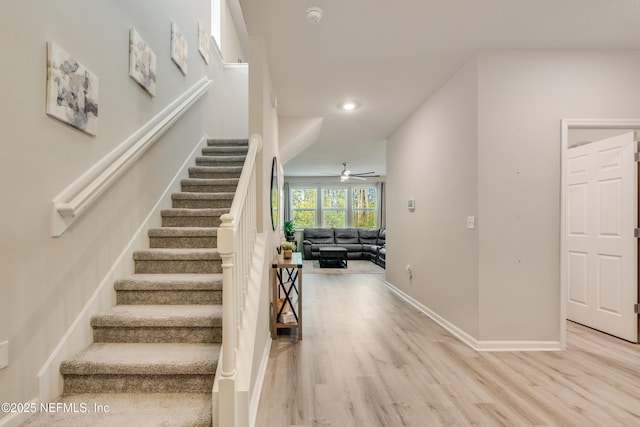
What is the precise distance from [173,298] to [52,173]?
3.40 ft

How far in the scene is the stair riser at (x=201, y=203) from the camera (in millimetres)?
3059

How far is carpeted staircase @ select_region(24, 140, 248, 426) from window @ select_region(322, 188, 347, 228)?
7.68 meters

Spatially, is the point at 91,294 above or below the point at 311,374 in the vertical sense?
above

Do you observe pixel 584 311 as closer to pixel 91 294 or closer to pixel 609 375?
pixel 609 375

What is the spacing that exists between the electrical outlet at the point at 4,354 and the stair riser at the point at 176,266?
1.06m

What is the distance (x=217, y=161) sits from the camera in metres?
3.69

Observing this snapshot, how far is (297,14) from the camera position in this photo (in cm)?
220

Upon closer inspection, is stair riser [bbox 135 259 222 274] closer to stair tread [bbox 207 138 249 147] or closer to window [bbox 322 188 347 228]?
stair tread [bbox 207 138 249 147]

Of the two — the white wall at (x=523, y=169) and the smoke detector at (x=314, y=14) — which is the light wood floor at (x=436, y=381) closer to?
the white wall at (x=523, y=169)

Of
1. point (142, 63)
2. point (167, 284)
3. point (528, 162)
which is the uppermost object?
point (142, 63)

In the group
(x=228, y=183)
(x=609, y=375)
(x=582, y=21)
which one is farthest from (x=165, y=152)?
(x=609, y=375)

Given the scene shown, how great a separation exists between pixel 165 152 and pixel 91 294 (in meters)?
1.51

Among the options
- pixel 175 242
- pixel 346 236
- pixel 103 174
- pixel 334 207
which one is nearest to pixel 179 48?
pixel 103 174

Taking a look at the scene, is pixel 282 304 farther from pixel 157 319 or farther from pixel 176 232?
pixel 157 319
